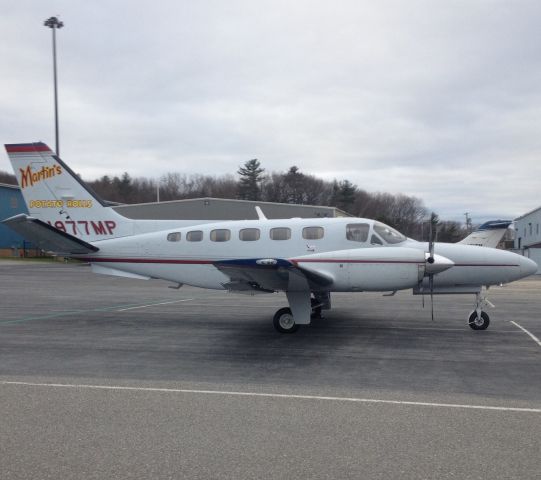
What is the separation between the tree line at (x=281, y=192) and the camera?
82375 millimetres

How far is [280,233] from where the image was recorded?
1207cm

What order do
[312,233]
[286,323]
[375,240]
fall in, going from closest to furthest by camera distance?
1. [286,323]
2. [375,240]
3. [312,233]

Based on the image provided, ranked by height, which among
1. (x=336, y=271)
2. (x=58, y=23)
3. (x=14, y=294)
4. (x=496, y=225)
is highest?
(x=58, y=23)

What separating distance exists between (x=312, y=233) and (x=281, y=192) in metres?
72.1

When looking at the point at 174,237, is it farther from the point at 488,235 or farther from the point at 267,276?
the point at 488,235

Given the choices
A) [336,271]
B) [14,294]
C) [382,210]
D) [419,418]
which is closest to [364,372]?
[419,418]

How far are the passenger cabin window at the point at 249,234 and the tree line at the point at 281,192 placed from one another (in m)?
67.3

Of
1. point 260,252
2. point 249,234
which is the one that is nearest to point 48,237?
point 249,234

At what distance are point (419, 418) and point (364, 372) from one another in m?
2.20

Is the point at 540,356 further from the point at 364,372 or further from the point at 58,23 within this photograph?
Answer: the point at 58,23

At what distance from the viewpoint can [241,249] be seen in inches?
485

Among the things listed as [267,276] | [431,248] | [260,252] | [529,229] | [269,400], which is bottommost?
[269,400]

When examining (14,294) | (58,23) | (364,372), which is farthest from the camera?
(58,23)

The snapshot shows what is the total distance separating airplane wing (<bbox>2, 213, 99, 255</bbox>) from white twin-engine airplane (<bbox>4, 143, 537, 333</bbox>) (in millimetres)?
24
